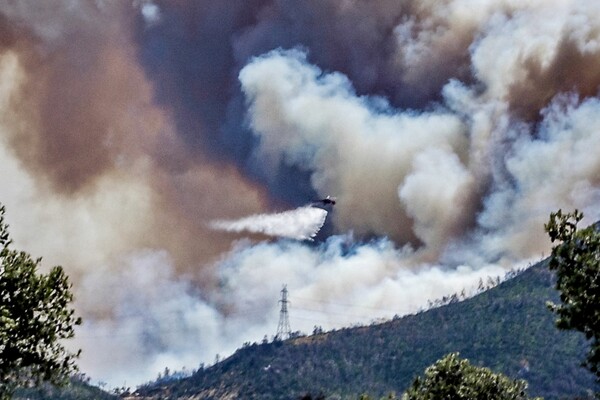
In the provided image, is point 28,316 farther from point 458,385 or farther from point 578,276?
point 458,385

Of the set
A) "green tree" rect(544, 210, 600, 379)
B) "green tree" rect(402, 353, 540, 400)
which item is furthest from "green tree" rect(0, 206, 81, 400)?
"green tree" rect(402, 353, 540, 400)

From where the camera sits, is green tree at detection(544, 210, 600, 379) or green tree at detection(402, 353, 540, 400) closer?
green tree at detection(544, 210, 600, 379)

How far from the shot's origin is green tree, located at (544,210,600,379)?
266 ft

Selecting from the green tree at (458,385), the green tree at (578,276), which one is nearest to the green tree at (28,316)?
the green tree at (578,276)

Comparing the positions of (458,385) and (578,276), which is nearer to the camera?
(578,276)

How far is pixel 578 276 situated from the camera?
8225 cm

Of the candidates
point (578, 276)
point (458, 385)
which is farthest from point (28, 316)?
point (458, 385)

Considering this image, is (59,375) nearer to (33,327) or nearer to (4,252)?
(33,327)

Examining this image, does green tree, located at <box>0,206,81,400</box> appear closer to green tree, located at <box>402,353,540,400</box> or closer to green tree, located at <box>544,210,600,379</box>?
green tree, located at <box>544,210,600,379</box>

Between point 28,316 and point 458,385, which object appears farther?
point 458,385

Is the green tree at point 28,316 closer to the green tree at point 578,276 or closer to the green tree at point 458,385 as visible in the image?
the green tree at point 578,276

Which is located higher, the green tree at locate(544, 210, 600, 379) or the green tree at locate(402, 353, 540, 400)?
the green tree at locate(402, 353, 540, 400)

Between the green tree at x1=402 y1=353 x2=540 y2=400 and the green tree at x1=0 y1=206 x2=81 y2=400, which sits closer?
the green tree at x1=0 y1=206 x2=81 y2=400

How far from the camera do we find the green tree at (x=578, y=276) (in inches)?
A: 3189
